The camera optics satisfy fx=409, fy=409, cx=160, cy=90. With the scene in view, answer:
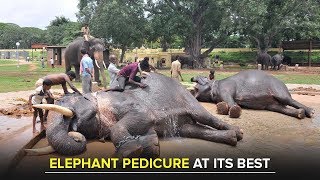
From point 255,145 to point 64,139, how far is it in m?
3.48

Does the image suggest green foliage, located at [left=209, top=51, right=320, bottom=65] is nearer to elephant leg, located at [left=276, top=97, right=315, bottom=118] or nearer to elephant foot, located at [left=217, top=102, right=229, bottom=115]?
elephant leg, located at [left=276, top=97, right=315, bottom=118]

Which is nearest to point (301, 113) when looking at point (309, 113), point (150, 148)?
point (309, 113)

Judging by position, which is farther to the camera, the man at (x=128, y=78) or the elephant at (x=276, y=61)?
the elephant at (x=276, y=61)

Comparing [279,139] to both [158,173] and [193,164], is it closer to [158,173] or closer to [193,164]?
[193,164]

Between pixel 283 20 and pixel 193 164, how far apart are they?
109ft

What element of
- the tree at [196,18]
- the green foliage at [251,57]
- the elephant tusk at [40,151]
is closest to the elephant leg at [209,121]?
the elephant tusk at [40,151]

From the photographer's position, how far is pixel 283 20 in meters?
36.9

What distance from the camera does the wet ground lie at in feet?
20.1

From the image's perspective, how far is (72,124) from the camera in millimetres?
6777

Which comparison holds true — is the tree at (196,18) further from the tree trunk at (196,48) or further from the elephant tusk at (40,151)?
the elephant tusk at (40,151)

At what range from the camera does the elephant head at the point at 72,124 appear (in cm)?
625

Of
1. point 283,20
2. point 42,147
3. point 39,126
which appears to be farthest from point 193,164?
point 283,20

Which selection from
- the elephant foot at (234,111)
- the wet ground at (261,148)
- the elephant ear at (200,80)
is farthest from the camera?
the elephant ear at (200,80)

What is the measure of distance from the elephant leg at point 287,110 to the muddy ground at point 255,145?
14 cm
